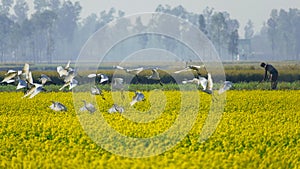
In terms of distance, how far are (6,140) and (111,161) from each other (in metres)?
3.25

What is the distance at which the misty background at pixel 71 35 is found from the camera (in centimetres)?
10238

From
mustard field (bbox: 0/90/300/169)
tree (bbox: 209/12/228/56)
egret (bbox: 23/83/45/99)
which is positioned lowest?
mustard field (bbox: 0/90/300/169)

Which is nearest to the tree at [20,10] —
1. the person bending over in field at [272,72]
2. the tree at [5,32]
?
the tree at [5,32]

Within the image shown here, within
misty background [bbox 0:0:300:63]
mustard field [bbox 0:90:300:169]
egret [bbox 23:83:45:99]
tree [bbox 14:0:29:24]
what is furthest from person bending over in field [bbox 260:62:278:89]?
tree [bbox 14:0:29:24]

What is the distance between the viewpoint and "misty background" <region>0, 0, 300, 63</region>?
102m

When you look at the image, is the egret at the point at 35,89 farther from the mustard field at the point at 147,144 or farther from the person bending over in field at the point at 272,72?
the person bending over in field at the point at 272,72

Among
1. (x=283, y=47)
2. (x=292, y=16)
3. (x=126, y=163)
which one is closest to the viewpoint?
(x=126, y=163)

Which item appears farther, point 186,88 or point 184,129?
point 186,88

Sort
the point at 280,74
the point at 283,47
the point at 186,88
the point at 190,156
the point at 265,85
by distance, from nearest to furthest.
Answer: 1. the point at 190,156
2. the point at 186,88
3. the point at 265,85
4. the point at 280,74
5. the point at 283,47

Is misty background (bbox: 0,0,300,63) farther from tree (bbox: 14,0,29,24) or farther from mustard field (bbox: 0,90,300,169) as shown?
mustard field (bbox: 0,90,300,169)

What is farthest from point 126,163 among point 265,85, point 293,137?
point 265,85

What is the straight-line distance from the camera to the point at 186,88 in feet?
74.7

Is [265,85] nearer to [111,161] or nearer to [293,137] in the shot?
[293,137]

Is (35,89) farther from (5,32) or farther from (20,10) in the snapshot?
(20,10)
